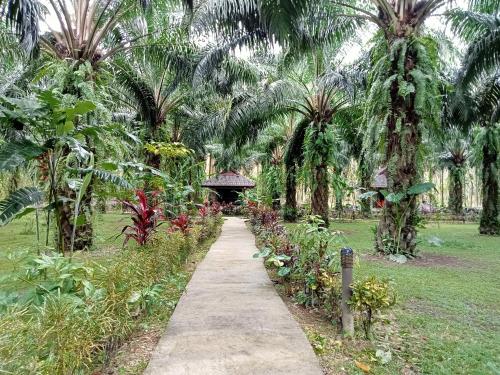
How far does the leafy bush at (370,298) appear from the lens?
365 cm

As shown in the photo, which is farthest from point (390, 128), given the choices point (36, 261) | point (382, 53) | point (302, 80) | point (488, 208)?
point (488, 208)

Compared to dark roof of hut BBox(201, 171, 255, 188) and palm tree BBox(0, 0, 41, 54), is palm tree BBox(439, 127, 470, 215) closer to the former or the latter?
dark roof of hut BBox(201, 171, 255, 188)

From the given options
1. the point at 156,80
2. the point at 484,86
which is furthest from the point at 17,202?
the point at 484,86

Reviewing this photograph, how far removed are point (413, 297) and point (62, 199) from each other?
4.50 metres

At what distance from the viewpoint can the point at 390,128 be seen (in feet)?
28.6

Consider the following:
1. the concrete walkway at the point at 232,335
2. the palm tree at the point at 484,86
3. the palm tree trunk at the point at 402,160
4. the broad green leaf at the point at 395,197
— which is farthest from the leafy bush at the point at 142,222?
the palm tree at the point at 484,86

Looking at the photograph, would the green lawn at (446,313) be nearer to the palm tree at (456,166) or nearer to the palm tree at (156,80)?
the palm tree at (156,80)

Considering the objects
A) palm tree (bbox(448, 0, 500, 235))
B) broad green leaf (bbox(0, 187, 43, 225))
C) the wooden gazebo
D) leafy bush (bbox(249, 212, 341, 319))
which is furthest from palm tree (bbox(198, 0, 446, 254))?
the wooden gazebo

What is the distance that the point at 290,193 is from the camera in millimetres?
19609

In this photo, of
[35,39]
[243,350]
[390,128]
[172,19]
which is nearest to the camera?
[243,350]

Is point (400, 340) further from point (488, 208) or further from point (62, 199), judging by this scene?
point (488, 208)

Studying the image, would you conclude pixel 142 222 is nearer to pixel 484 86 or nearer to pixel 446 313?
pixel 446 313

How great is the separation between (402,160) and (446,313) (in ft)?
14.1

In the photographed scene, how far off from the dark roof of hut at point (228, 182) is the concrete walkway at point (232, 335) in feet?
75.4
